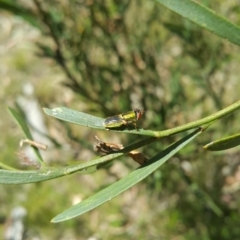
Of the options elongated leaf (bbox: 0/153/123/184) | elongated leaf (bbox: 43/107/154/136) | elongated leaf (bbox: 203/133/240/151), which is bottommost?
elongated leaf (bbox: 0/153/123/184)

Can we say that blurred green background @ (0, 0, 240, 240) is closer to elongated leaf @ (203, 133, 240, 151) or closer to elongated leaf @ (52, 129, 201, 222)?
elongated leaf @ (52, 129, 201, 222)

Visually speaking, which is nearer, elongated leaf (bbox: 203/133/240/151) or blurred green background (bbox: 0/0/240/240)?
elongated leaf (bbox: 203/133/240/151)

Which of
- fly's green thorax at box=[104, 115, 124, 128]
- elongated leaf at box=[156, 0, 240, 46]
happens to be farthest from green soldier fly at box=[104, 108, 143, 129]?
elongated leaf at box=[156, 0, 240, 46]

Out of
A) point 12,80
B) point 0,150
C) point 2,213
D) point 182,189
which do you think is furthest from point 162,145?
point 12,80

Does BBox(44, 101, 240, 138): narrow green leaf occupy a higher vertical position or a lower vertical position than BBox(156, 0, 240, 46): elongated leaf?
lower

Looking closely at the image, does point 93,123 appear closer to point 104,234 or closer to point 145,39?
point 145,39

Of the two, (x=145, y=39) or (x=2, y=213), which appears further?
(x=2, y=213)

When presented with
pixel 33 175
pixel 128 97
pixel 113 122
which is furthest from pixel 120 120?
pixel 128 97

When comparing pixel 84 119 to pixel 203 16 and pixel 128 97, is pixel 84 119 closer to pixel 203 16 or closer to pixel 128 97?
pixel 203 16
